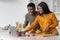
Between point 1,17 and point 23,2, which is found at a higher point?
point 23,2

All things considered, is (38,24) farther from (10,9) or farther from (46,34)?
(10,9)

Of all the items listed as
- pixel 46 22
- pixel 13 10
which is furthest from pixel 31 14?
pixel 13 10

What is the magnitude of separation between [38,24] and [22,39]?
577mm

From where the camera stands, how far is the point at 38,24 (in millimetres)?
2559

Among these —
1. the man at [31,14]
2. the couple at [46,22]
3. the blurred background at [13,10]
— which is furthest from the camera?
the blurred background at [13,10]

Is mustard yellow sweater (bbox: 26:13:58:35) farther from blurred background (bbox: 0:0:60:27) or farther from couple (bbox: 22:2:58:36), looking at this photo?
blurred background (bbox: 0:0:60:27)

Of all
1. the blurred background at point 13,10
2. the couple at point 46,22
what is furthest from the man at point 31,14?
the blurred background at point 13,10

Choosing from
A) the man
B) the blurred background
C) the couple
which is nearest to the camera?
the couple

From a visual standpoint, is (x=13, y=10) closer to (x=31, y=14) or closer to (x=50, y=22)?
(x=31, y=14)

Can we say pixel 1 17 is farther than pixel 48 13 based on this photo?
Yes

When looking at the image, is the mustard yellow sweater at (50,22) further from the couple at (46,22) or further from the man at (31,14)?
the man at (31,14)

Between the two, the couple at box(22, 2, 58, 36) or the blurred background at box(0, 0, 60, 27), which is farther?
the blurred background at box(0, 0, 60, 27)

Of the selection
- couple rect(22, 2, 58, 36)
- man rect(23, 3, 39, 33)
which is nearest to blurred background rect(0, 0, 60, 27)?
man rect(23, 3, 39, 33)

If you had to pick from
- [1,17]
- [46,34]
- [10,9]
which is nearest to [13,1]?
[10,9]
